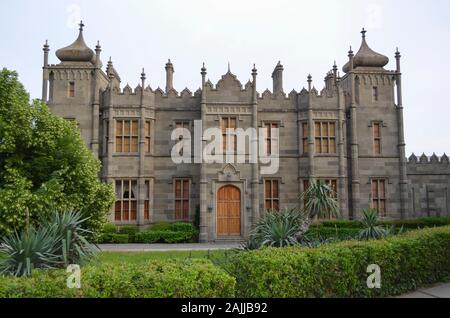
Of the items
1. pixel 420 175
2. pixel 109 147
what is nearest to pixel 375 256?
pixel 109 147

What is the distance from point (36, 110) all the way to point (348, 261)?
10934mm

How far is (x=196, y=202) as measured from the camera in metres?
22.8

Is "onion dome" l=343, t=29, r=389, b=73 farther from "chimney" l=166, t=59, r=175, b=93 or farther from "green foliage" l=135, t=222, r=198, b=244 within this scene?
"green foliage" l=135, t=222, r=198, b=244

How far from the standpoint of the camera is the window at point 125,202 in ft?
72.9

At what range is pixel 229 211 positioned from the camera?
875 inches

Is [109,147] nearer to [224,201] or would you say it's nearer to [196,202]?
[196,202]

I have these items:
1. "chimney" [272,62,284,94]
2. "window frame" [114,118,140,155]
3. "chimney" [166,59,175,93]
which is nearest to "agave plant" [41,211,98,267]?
"window frame" [114,118,140,155]

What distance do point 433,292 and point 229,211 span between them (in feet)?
47.6

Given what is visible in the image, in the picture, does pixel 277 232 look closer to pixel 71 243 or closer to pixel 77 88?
pixel 71 243

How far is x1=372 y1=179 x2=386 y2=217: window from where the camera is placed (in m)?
23.6

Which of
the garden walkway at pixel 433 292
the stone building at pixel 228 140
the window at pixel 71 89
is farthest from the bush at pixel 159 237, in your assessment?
the garden walkway at pixel 433 292

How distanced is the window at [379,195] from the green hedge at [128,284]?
1987cm

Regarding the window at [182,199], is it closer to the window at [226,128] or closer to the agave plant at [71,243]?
the window at [226,128]

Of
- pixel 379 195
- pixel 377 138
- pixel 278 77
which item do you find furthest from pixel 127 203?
pixel 377 138
